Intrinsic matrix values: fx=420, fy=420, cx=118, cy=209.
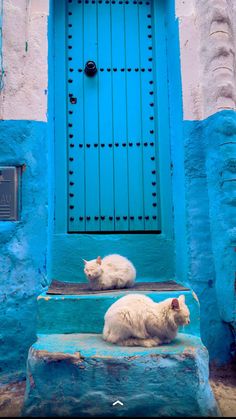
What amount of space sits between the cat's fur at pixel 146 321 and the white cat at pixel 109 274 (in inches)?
23.5

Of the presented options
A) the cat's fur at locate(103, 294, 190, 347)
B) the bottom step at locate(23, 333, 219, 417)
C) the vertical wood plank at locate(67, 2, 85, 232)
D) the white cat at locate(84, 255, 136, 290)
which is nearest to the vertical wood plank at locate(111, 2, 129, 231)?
the vertical wood plank at locate(67, 2, 85, 232)

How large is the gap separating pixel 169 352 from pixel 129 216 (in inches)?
63.8

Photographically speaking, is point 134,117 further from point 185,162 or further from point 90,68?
point 185,162

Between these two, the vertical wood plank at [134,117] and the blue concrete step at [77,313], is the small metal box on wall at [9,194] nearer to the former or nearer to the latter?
the blue concrete step at [77,313]

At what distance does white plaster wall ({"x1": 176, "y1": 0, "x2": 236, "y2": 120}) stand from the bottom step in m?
1.98

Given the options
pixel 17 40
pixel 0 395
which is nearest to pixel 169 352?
pixel 0 395

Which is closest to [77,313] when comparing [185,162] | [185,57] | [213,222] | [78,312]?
[78,312]

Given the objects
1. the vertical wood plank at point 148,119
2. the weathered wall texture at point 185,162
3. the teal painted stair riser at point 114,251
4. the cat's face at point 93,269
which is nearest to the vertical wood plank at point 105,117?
the teal painted stair riser at point 114,251

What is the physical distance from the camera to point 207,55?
135 inches

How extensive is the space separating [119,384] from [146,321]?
36 centimetres

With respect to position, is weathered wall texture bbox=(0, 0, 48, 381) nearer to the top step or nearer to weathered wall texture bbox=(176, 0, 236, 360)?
the top step

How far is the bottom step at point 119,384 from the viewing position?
2152mm

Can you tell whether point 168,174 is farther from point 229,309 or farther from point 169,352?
point 169,352

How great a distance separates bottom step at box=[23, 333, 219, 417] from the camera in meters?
2.15
